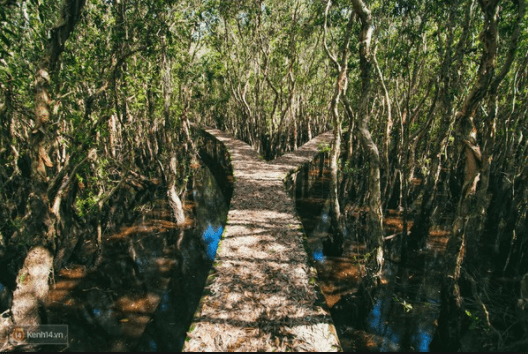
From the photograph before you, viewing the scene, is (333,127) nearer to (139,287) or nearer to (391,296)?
(391,296)

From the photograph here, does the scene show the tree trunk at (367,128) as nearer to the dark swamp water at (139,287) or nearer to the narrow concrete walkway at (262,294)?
the narrow concrete walkway at (262,294)

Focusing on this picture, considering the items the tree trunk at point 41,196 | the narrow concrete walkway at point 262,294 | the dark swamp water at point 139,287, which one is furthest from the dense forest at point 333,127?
the narrow concrete walkway at point 262,294

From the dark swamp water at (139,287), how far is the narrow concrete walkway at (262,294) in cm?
→ 234

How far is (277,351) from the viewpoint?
4.59 m

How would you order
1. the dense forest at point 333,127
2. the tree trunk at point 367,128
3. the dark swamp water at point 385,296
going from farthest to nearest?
the dark swamp water at point 385,296 → the tree trunk at point 367,128 → the dense forest at point 333,127

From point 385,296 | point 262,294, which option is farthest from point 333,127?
point 262,294

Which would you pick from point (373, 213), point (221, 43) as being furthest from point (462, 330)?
point (221, 43)

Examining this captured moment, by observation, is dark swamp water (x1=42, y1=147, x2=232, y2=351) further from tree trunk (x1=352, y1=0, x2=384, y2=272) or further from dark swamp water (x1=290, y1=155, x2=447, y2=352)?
tree trunk (x1=352, y1=0, x2=384, y2=272)

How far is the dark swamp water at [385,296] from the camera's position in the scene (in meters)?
6.99

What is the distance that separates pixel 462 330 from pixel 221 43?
64.3 ft

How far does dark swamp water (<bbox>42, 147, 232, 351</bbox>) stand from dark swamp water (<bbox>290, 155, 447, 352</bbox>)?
4.14 m

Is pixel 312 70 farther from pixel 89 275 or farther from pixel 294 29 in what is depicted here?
pixel 89 275

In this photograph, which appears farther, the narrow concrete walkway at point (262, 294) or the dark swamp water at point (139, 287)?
the dark swamp water at point (139, 287)

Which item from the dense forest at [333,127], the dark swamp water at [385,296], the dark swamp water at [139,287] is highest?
the dense forest at [333,127]
